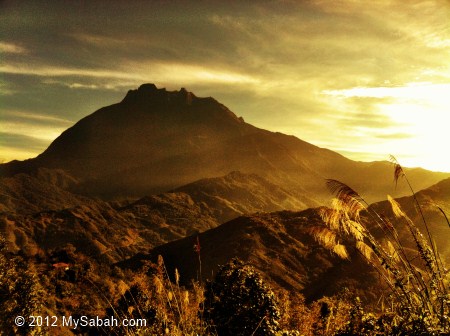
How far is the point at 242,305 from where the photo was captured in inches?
468

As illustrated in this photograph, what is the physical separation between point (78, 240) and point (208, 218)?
68441 mm

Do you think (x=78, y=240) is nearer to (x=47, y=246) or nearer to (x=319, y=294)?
(x=47, y=246)

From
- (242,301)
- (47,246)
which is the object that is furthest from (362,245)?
(47,246)

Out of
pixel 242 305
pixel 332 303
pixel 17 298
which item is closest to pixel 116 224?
pixel 17 298

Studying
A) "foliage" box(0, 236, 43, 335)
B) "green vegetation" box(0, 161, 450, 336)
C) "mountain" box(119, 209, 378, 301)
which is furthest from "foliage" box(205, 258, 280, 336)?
"mountain" box(119, 209, 378, 301)

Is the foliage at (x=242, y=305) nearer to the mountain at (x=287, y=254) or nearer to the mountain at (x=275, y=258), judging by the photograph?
the mountain at (x=287, y=254)

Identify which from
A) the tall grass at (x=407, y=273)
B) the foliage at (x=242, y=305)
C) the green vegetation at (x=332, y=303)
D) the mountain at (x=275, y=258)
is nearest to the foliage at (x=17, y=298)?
the green vegetation at (x=332, y=303)

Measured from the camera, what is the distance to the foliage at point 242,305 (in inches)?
445

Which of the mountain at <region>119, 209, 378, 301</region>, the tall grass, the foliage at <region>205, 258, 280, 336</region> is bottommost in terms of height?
the mountain at <region>119, 209, 378, 301</region>

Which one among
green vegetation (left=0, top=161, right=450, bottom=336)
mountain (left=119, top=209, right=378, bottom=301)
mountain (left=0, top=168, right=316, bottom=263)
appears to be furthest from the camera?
mountain (left=0, top=168, right=316, bottom=263)

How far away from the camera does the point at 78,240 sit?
404 feet

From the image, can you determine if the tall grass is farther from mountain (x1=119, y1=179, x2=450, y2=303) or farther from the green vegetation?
mountain (x1=119, y1=179, x2=450, y2=303)

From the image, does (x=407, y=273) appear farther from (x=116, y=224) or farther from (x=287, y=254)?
(x=116, y=224)

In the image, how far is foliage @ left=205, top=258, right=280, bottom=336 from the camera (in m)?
11.3
